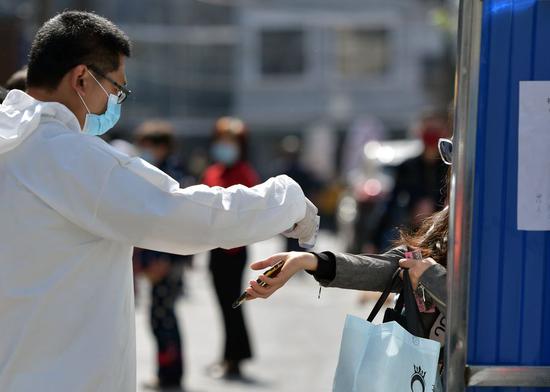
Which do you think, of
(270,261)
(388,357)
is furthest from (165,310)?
(388,357)

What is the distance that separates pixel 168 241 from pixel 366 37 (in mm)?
41829

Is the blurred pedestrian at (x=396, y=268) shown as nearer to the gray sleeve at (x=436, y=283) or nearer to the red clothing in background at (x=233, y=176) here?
the gray sleeve at (x=436, y=283)

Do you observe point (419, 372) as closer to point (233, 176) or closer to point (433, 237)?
point (433, 237)

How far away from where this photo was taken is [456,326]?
9.36 feet

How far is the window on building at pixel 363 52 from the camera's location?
144ft

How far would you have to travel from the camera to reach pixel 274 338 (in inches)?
416

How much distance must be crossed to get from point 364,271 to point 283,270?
29cm

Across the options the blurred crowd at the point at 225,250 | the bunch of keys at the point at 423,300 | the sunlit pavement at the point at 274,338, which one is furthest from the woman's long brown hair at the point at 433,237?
the sunlit pavement at the point at 274,338

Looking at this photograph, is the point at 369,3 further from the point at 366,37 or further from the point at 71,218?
the point at 71,218

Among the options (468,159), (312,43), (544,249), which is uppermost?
(312,43)

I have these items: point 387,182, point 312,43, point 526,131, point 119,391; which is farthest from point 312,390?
point 312,43

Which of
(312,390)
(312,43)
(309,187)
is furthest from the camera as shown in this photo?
(312,43)

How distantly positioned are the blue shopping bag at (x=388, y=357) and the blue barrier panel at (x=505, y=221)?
190 millimetres

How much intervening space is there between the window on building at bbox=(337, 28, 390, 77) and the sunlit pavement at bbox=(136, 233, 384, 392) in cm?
2878
